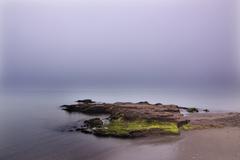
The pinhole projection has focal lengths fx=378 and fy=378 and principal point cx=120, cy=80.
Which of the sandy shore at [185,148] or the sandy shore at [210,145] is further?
the sandy shore at [185,148]

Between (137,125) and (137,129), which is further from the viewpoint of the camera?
(137,125)

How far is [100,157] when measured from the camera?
97.7 feet

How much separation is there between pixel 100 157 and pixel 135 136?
8.70m

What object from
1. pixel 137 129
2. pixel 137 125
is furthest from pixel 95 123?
pixel 137 129

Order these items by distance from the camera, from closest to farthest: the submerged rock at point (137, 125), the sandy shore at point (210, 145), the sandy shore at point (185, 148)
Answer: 1. the sandy shore at point (210, 145)
2. the sandy shore at point (185, 148)
3. the submerged rock at point (137, 125)

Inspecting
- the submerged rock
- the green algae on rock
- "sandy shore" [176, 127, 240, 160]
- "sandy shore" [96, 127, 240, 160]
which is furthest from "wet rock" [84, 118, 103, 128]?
"sandy shore" [176, 127, 240, 160]

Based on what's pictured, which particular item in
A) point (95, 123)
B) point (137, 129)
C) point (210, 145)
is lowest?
point (210, 145)

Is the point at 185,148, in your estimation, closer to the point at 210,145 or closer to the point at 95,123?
the point at 210,145

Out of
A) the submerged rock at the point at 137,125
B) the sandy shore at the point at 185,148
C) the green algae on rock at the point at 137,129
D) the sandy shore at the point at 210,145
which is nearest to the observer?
the sandy shore at the point at 210,145

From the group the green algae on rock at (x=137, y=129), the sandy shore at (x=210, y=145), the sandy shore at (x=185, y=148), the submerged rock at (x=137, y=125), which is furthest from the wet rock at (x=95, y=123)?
the sandy shore at (x=210, y=145)

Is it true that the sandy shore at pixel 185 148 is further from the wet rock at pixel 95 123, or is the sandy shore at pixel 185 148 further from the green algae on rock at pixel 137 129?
the wet rock at pixel 95 123

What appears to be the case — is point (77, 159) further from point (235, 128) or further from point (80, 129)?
point (235, 128)

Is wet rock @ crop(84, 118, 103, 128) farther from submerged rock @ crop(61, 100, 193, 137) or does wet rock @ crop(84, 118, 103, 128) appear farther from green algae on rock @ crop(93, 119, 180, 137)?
green algae on rock @ crop(93, 119, 180, 137)

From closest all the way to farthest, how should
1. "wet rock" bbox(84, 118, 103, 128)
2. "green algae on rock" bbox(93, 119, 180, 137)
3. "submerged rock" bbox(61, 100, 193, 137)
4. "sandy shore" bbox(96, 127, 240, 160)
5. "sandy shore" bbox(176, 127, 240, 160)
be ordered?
"sandy shore" bbox(176, 127, 240, 160), "sandy shore" bbox(96, 127, 240, 160), "green algae on rock" bbox(93, 119, 180, 137), "submerged rock" bbox(61, 100, 193, 137), "wet rock" bbox(84, 118, 103, 128)
